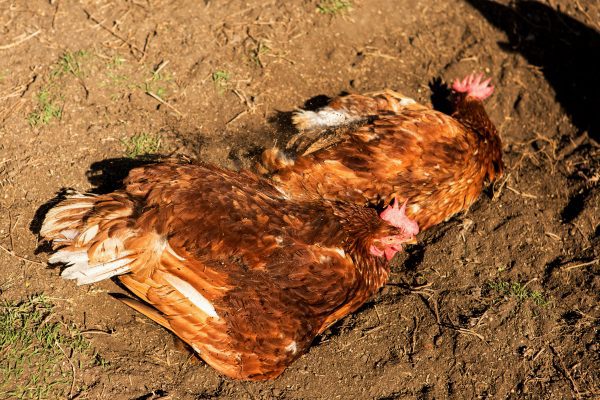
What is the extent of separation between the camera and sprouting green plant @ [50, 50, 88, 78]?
4062mm

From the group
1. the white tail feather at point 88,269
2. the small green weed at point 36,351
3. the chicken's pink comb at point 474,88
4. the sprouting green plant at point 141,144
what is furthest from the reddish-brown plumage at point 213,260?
the chicken's pink comb at point 474,88

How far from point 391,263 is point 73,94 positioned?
2.44m

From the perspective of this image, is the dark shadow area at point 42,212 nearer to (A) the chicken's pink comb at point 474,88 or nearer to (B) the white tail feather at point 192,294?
(B) the white tail feather at point 192,294

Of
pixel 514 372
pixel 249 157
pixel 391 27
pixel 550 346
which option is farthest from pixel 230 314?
pixel 391 27

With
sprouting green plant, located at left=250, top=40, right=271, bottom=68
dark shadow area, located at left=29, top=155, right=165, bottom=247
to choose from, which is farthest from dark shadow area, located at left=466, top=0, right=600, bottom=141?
dark shadow area, located at left=29, top=155, right=165, bottom=247

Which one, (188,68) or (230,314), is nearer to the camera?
(230,314)

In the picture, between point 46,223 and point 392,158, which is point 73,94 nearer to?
point 46,223

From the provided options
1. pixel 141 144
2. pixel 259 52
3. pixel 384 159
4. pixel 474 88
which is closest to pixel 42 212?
pixel 141 144

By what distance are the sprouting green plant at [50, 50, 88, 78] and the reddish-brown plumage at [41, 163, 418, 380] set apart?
1346 mm

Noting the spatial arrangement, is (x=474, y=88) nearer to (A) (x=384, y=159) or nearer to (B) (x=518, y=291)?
(A) (x=384, y=159)

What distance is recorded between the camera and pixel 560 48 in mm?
5035

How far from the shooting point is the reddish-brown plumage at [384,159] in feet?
12.1

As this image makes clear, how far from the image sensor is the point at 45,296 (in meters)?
3.25

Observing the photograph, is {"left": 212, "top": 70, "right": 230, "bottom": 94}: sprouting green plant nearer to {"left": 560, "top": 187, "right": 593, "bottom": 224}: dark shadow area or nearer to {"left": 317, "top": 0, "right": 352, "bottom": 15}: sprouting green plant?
{"left": 317, "top": 0, "right": 352, "bottom": 15}: sprouting green plant
